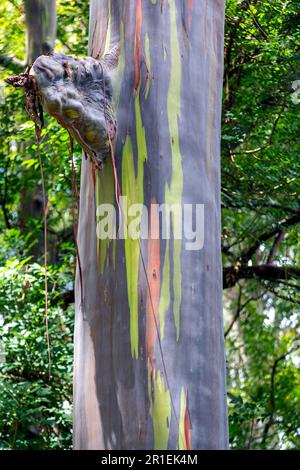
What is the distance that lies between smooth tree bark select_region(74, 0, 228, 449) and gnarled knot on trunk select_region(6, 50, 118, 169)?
0.20ft

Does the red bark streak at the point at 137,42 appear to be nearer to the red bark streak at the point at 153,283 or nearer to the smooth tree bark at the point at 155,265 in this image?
the smooth tree bark at the point at 155,265

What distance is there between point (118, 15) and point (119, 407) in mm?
1531

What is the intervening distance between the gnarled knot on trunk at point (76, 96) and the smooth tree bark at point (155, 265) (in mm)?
61

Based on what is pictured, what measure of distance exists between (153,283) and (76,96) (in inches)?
28.4

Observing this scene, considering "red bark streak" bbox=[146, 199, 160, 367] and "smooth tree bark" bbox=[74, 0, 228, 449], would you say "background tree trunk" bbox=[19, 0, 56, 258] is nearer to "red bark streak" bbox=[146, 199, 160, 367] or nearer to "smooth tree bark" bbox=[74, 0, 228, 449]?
"smooth tree bark" bbox=[74, 0, 228, 449]

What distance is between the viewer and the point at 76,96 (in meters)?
2.71

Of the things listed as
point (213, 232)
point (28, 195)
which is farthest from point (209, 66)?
point (28, 195)

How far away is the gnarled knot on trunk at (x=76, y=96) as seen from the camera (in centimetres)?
265

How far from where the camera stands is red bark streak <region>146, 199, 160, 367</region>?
2.65 m

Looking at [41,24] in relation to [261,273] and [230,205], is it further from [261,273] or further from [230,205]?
[261,273]

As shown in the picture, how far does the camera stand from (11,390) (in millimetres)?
6551

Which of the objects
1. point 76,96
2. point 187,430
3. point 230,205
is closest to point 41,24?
point 230,205

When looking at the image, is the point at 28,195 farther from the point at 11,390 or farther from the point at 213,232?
the point at 213,232

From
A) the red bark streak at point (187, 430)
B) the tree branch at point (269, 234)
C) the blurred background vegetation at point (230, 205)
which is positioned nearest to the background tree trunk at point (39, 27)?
the blurred background vegetation at point (230, 205)
